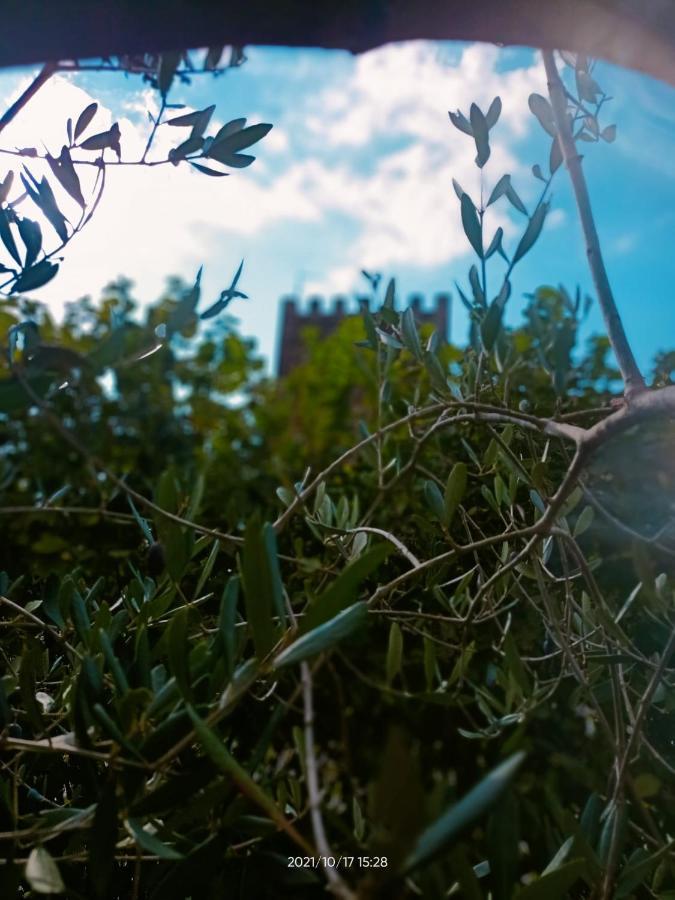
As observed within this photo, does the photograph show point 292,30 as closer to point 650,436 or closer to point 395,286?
point 395,286

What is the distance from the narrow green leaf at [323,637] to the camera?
0.54 metres

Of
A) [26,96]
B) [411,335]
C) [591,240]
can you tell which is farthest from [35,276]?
[591,240]

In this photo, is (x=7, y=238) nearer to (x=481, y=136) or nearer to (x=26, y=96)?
(x=26, y=96)

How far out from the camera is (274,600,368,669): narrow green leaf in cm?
54

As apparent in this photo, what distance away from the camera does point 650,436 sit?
138 cm

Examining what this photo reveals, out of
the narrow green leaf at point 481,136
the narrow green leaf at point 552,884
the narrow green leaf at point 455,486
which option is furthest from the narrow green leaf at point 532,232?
the narrow green leaf at point 552,884

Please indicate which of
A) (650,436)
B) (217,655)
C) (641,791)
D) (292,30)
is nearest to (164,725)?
(217,655)

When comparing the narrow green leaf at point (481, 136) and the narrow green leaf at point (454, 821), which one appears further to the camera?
the narrow green leaf at point (481, 136)

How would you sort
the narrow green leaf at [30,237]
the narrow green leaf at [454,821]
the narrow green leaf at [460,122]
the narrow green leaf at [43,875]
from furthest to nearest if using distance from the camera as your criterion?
the narrow green leaf at [460,122] < the narrow green leaf at [30,237] < the narrow green leaf at [43,875] < the narrow green leaf at [454,821]

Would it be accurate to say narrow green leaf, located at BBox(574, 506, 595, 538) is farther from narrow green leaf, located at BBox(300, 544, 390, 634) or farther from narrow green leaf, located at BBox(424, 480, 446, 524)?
narrow green leaf, located at BBox(300, 544, 390, 634)

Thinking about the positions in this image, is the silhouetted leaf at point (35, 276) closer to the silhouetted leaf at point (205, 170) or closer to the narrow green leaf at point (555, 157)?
the silhouetted leaf at point (205, 170)

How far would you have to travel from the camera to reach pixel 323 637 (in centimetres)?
55

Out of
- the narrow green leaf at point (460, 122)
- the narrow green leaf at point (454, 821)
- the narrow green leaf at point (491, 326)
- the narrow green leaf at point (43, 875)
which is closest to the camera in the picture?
the narrow green leaf at point (454, 821)
